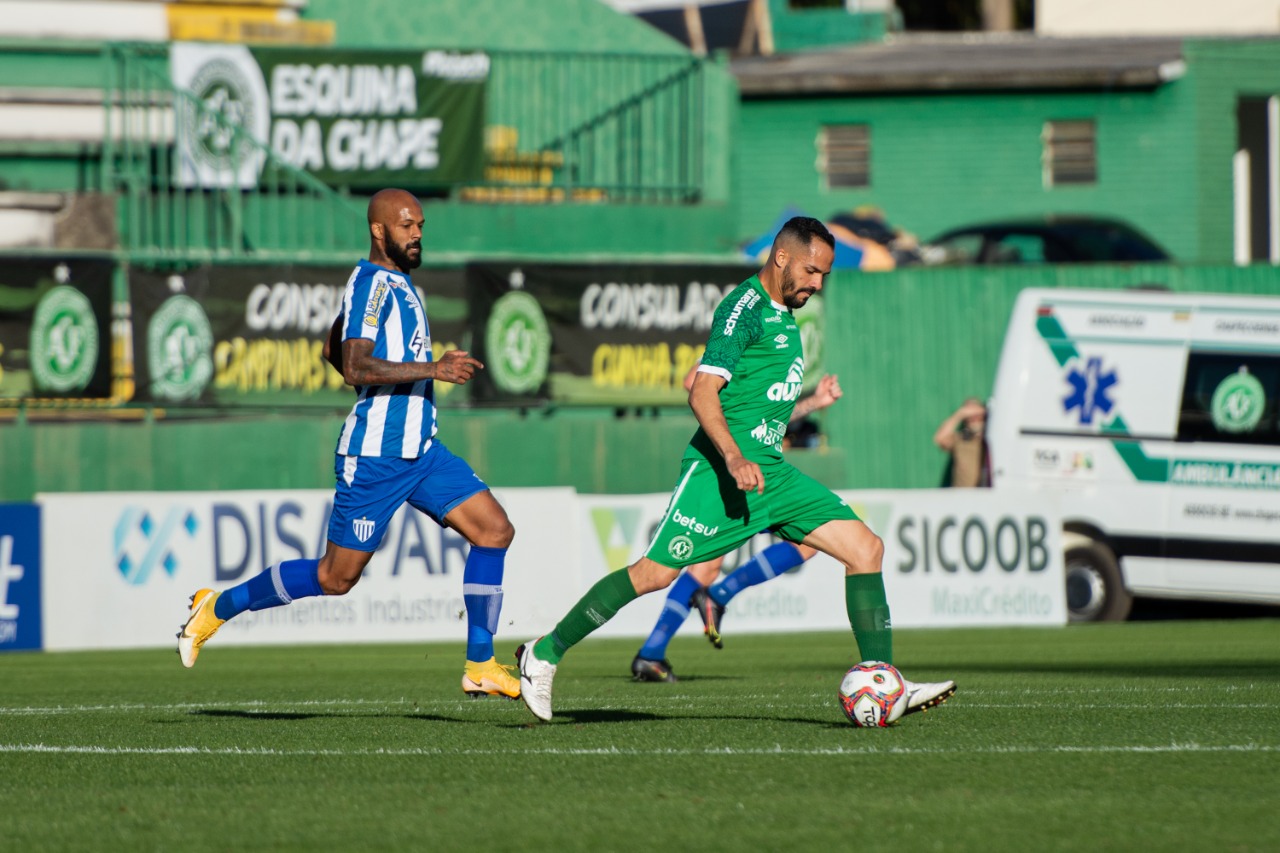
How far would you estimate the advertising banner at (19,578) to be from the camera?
1627 centimetres

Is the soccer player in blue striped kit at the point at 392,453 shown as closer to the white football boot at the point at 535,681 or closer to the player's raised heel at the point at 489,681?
the player's raised heel at the point at 489,681

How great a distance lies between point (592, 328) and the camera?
2155 centimetres

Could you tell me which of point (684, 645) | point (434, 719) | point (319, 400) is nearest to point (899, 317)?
point (319, 400)

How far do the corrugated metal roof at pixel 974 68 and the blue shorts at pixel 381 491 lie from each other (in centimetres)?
2637

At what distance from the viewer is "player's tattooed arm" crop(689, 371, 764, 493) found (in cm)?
762

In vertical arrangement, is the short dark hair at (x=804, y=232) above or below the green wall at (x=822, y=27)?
below

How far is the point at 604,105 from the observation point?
26656 mm

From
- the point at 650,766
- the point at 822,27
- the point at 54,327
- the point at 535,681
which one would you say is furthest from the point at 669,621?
the point at 822,27

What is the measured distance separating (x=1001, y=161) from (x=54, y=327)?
19.0 metres

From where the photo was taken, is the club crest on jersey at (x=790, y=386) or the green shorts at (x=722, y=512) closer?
the green shorts at (x=722, y=512)

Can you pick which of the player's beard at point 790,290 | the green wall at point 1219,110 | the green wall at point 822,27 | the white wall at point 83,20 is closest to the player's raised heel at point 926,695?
the player's beard at point 790,290

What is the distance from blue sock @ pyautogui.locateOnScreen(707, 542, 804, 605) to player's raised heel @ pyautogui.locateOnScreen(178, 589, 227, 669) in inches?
135

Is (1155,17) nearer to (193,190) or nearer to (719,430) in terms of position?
(193,190)

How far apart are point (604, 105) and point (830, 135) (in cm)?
935
